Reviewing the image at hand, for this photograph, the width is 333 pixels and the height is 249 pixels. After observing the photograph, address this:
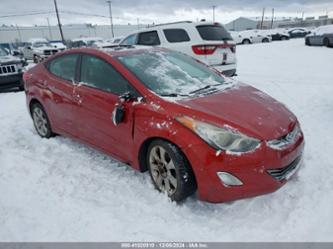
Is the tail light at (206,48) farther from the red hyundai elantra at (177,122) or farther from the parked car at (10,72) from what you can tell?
the parked car at (10,72)

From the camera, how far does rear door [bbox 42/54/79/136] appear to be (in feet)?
13.7

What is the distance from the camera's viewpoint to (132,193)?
335cm

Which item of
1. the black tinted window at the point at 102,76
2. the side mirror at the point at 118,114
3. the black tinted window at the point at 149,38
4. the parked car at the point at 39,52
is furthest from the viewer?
the parked car at the point at 39,52

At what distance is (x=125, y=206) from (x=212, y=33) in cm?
606

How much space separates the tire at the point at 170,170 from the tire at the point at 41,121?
2.43 metres

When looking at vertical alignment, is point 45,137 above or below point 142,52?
below

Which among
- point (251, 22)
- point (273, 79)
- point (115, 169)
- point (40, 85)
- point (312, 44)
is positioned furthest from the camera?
point (251, 22)

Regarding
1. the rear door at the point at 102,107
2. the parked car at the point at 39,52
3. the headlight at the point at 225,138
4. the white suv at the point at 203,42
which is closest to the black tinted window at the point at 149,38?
the white suv at the point at 203,42

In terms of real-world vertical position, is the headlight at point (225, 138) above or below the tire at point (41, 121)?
above

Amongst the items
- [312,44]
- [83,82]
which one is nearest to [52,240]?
[83,82]

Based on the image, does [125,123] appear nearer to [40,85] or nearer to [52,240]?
[52,240]

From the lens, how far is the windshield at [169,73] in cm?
338

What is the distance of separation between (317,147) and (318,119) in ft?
4.42

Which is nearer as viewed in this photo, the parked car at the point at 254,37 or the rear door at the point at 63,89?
the rear door at the point at 63,89
